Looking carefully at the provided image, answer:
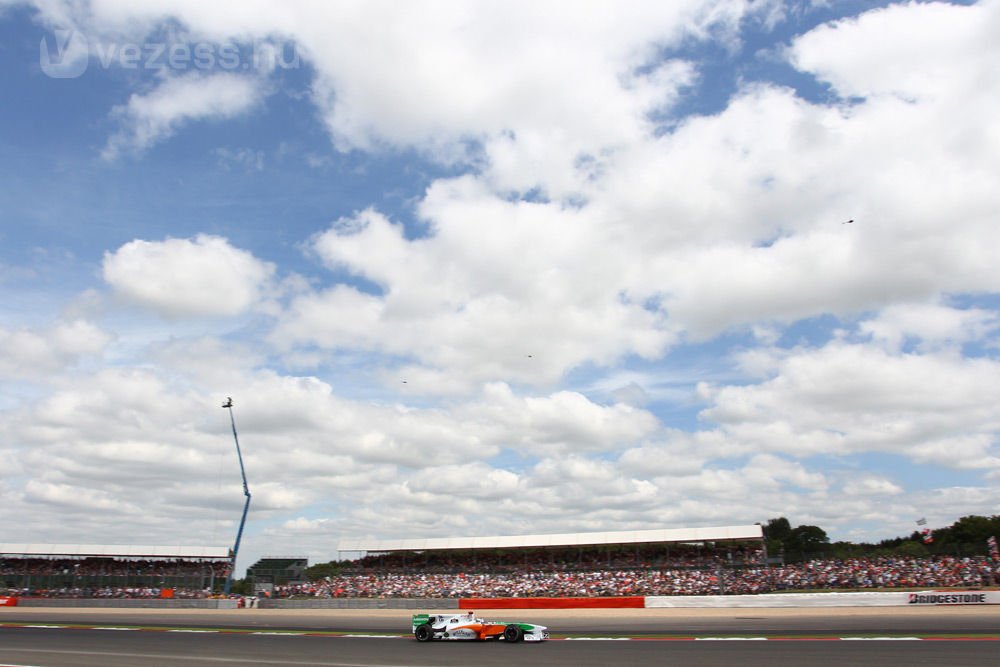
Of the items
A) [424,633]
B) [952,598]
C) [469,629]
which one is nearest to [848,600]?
[952,598]

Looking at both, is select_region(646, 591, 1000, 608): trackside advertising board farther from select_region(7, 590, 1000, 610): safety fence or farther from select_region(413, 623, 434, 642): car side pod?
select_region(413, 623, 434, 642): car side pod

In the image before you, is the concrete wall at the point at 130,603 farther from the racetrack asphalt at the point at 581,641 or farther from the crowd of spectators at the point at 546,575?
the racetrack asphalt at the point at 581,641

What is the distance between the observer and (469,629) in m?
24.5

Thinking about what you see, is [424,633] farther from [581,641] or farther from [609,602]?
[609,602]

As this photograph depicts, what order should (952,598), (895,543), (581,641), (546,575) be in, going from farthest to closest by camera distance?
(895,543) < (546,575) < (952,598) < (581,641)

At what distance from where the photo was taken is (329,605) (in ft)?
155

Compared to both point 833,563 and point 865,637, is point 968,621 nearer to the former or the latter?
point 865,637

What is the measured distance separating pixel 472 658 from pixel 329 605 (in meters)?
31.0

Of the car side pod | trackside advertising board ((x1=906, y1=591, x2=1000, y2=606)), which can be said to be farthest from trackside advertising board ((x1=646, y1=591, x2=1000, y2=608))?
the car side pod

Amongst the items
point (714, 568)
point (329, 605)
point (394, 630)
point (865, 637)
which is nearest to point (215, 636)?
point (394, 630)

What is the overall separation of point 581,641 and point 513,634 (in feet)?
7.41

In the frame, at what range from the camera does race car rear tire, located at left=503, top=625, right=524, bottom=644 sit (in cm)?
2348

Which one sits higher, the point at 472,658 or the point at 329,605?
the point at 472,658

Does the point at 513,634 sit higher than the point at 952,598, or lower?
higher
